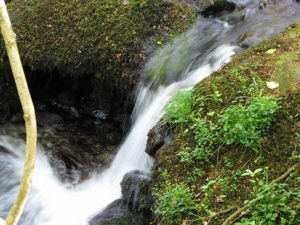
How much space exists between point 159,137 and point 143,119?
56.1 inches

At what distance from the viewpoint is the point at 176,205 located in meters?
2.65

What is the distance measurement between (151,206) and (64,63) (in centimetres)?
395

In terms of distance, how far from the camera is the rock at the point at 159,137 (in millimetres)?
3636

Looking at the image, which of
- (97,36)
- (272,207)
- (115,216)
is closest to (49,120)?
(97,36)

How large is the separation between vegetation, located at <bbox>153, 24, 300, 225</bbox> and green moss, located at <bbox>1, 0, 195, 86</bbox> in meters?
2.46

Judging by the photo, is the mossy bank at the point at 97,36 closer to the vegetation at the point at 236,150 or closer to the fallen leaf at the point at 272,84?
the vegetation at the point at 236,150

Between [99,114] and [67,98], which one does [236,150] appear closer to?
[99,114]

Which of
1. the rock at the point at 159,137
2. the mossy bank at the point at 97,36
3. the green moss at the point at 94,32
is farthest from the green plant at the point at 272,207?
the green moss at the point at 94,32

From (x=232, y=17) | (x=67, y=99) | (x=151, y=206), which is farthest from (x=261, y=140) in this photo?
(x=67, y=99)

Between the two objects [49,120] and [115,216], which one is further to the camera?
[49,120]

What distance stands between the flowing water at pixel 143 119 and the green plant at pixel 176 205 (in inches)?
54.3

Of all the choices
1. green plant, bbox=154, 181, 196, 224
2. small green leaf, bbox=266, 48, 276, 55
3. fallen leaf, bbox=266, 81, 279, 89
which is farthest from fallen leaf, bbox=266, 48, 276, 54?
green plant, bbox=154, 181, 196, 224

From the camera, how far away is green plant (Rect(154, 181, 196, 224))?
2.61m

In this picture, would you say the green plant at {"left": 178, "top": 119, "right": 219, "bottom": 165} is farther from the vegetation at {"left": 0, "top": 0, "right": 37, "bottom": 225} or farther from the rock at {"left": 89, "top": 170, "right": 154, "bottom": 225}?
the vegetation at {"left": 0, "top": 0, "right": 37, "bottom": 225}
